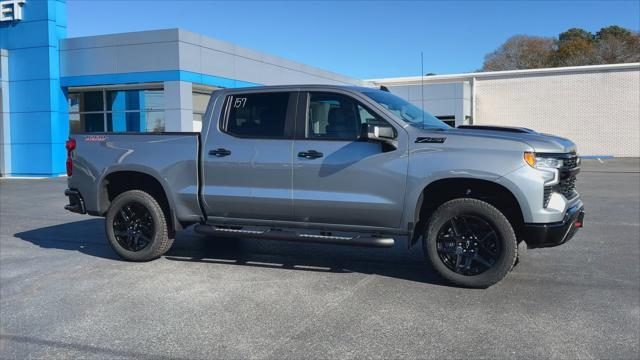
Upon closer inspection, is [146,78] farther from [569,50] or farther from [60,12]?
[569,50]

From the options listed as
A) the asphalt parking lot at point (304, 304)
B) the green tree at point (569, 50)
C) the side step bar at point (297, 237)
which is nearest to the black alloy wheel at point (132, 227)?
the asphalt parking lot at point (304, 304)

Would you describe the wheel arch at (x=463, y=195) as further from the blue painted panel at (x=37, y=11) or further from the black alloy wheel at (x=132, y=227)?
the blue painted panel at (x=37, y=11)

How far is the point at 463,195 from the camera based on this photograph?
5875mm

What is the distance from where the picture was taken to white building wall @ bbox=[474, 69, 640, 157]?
117 ft

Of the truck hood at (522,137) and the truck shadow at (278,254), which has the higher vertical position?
the truck hood at (522,137)

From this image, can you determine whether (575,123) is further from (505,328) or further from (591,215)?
(505,328)

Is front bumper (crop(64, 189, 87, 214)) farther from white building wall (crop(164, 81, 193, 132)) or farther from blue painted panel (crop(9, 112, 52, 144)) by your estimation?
blue painted panel (crop(9, 112, 52, 144))

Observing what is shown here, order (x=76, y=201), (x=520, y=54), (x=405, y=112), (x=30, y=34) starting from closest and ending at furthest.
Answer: (x=405, y=112), (x=76, y=201), (x=30, y=34), (x=520, y=54)

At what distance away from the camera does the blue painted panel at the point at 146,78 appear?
65.6 ft

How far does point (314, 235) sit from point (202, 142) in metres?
1.75

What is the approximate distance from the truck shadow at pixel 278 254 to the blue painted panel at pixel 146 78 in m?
11.9

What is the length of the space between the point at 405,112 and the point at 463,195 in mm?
1134

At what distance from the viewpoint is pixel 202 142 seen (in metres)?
6.55

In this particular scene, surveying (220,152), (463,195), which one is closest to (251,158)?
(220,152)
